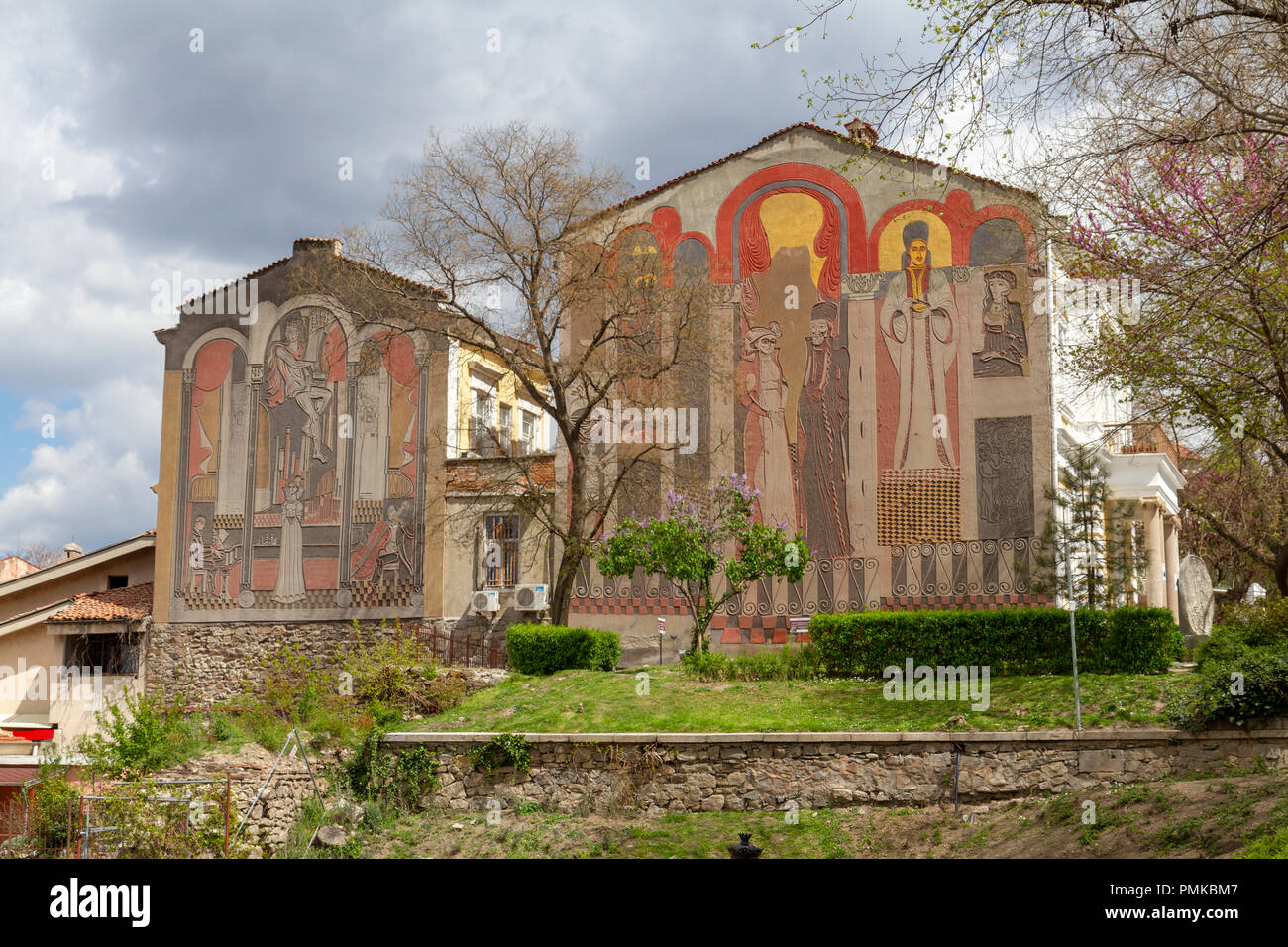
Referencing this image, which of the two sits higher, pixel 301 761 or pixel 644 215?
pixel 644 215

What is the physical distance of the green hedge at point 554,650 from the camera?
21656 millimetres

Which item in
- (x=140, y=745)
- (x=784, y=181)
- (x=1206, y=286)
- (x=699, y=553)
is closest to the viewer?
(x=1206, y=286)

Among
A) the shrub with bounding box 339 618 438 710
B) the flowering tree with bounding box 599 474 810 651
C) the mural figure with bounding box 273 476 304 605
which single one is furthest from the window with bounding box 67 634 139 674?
the flowering tree with bounding box 599 474 810 651

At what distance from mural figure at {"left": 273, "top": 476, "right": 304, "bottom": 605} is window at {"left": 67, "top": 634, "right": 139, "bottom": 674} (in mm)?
3963

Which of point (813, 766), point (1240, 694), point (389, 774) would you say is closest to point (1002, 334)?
point (1240, 694)

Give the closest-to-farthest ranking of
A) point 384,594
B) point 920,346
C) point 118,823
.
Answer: point 118,823, point 920,346, point 384,594

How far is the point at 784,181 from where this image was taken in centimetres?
2548

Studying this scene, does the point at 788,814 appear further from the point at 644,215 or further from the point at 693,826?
the point at 644,215

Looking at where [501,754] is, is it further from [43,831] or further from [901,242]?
[901,242]

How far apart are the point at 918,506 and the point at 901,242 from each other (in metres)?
5.77

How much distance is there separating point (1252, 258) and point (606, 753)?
10.8m

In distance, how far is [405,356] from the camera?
28281mm
